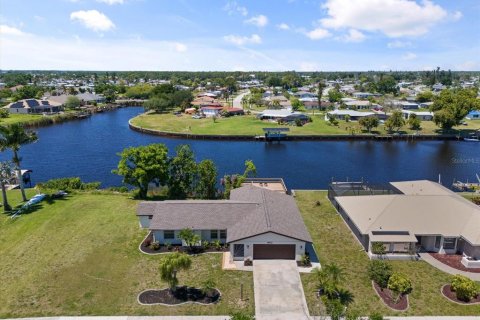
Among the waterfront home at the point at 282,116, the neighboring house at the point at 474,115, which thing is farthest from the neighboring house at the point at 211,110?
the neighboring house at the point at 474,115

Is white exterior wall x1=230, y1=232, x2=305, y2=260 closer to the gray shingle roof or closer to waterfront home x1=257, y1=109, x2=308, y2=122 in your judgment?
the gray shingle roof

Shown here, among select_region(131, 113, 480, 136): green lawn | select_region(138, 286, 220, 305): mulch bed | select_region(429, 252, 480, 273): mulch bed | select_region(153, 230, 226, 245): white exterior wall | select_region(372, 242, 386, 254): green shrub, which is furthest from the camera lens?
select_region(131, 113, 480, 136): green lawn

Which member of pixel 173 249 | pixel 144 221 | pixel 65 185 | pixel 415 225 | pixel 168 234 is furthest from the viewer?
pixel 65 185

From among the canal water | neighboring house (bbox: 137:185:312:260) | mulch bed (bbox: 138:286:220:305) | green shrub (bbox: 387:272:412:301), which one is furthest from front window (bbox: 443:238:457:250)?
the canal water

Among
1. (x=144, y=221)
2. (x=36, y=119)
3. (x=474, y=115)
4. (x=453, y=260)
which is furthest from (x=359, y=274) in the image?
(x=36, y=119)

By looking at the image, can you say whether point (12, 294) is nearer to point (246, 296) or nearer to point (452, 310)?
point (246, 296)

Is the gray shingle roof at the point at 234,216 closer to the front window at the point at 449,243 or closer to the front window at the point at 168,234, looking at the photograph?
the front window at the point at 168,234

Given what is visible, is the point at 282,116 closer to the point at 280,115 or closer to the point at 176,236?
the point at 280,115
